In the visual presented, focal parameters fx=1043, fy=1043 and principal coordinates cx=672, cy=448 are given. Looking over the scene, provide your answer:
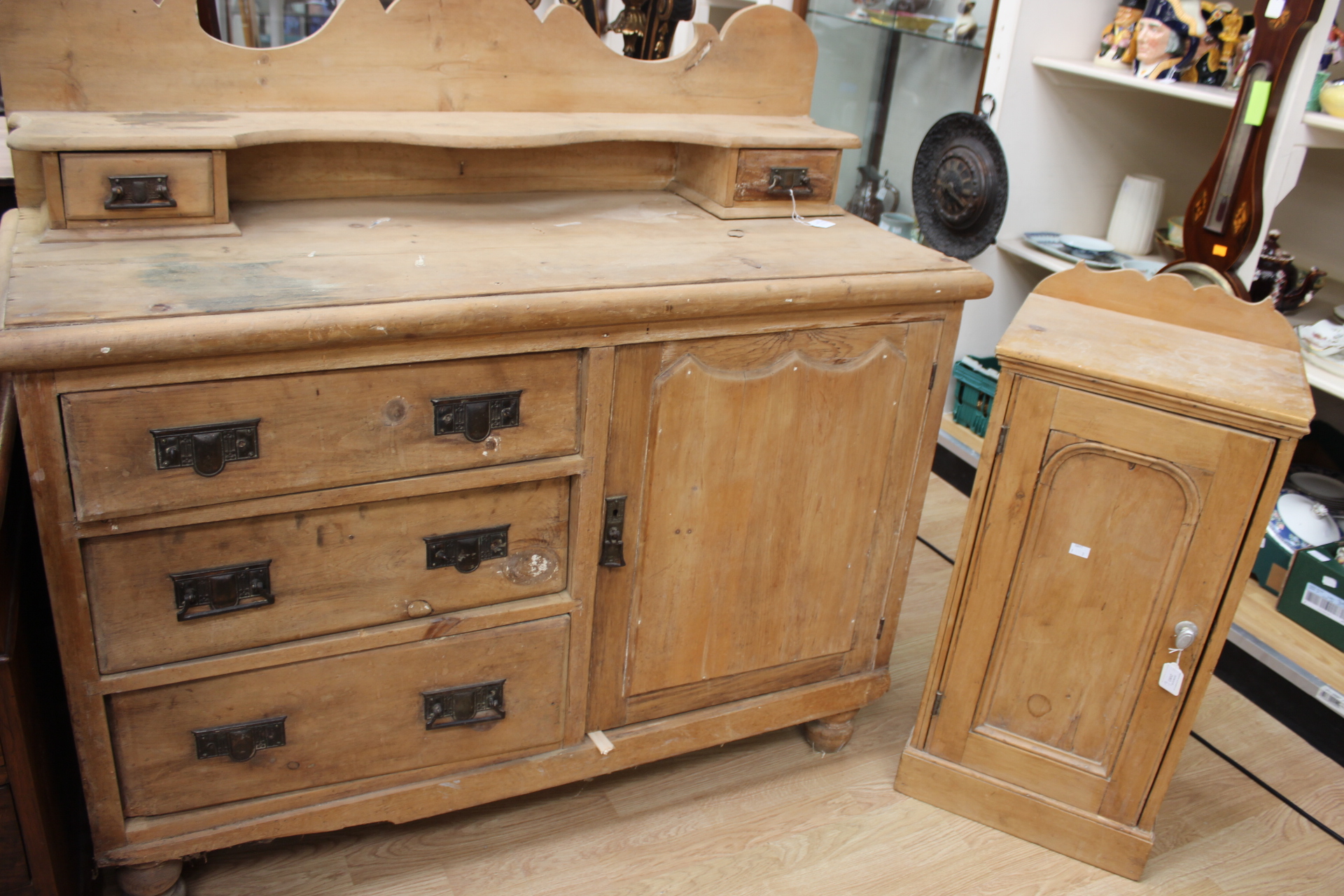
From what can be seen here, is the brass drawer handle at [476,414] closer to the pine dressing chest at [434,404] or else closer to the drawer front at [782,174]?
the pine dressing chest at [434,404]

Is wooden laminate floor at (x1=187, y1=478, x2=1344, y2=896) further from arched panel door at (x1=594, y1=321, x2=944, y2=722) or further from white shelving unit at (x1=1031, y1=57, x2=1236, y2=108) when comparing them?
white shelving unit at (x1=1031, y1=57, x2=1236, y2=108)

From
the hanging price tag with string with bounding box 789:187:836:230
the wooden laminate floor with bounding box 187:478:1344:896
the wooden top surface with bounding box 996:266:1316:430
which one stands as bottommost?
the wooden laminate floor with bounding box 187:478:1344:896

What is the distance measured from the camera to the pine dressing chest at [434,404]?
1210mm

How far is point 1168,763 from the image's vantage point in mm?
1634

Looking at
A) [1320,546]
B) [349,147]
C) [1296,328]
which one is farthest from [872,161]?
[349,147]

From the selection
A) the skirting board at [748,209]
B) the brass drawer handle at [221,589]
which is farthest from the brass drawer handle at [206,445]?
the skirting board at [748,209]

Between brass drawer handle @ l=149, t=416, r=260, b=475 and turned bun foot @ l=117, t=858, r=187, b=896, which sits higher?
brass drawer handle @ l=149, t=416, r=260, b=475

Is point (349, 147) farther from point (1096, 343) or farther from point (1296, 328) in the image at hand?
point (1296, 328)

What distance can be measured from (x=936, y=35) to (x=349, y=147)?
6.68ft

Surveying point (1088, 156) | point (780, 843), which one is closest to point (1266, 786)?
point (780, 843)

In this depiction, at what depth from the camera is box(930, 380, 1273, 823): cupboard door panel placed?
1.50 m

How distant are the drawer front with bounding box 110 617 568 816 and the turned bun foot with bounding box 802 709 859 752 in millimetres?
540

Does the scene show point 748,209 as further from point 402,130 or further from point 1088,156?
point 1088,156

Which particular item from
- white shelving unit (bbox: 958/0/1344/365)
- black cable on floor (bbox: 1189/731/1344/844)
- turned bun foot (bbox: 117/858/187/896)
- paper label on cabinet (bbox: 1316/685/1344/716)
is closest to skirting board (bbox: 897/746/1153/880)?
black cable on floor (bbox: 1189/731/1344/844)
